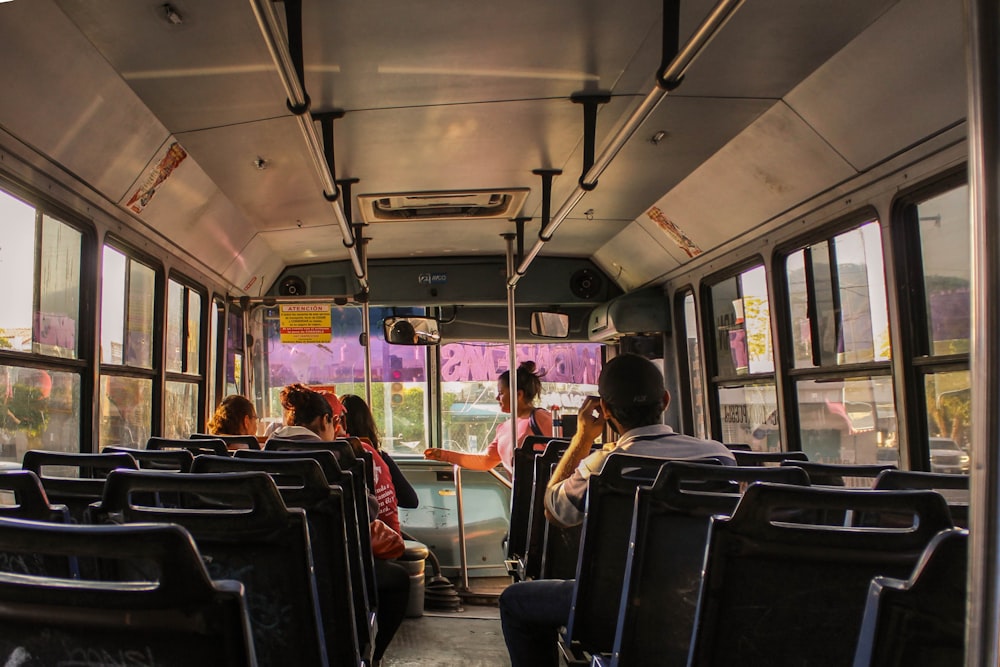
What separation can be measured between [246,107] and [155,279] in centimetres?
184

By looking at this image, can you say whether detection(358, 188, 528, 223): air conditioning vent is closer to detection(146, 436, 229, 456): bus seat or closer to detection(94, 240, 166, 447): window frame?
detection(94, 240, 166, 447): window frame

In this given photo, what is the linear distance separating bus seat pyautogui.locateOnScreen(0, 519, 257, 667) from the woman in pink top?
446cm

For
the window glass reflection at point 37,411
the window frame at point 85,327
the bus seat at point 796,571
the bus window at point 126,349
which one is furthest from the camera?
the bus window at point 126,349

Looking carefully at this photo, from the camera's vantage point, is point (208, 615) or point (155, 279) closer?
point (208, 615)

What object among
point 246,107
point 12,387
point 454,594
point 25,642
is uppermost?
point 246,107

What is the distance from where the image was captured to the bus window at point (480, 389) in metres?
7.38

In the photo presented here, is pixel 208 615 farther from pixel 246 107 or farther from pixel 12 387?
pixel 246 107

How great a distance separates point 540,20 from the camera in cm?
288

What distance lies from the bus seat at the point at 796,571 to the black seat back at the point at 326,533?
1.01 m

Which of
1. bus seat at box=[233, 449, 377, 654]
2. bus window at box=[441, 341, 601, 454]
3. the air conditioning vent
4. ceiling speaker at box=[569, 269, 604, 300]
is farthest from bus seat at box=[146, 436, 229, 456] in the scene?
ceiling speaker at box=[569, 269, 604, 300]

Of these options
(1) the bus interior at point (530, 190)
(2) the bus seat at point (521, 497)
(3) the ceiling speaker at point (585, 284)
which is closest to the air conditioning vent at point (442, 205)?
(1) the bus interior at point (530, 190)

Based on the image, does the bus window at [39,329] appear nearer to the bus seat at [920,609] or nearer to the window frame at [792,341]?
the bus seat at [920,609]

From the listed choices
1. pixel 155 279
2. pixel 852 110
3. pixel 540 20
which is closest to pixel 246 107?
pixel 540 20

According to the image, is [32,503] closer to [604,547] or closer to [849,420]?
[604,547]
